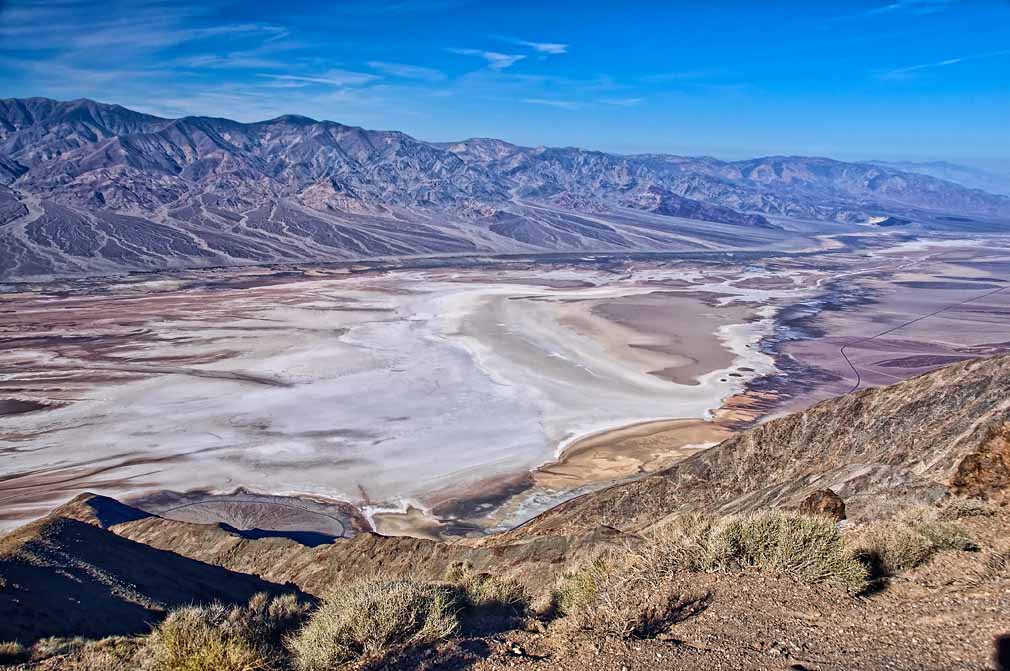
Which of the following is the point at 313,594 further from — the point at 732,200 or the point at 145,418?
the point at 732,200

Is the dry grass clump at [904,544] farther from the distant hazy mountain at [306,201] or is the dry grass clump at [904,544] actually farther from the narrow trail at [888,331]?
the distant hazy mountain at [306,201]

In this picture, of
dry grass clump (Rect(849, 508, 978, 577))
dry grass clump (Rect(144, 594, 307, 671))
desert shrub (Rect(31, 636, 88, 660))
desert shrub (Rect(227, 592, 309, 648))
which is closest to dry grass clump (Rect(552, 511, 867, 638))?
dry grass clump (Rect(849, 508, 978, 577))

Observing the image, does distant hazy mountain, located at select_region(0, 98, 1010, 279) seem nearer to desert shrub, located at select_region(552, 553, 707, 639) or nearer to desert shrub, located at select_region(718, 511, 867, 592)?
desert shrub, located at select_region(552, 553, 707, 639)

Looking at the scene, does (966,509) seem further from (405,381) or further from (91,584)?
(405,381)

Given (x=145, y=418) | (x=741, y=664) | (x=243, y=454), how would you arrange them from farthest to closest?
(x=145, y=418)
(x=243, y=454)
(x=741, y=664)

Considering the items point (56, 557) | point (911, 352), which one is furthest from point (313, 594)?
point (911, 352)

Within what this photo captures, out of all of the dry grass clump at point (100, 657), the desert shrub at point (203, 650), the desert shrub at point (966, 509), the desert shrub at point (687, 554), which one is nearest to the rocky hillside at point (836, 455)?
the desert shrub at point (966, 509)
